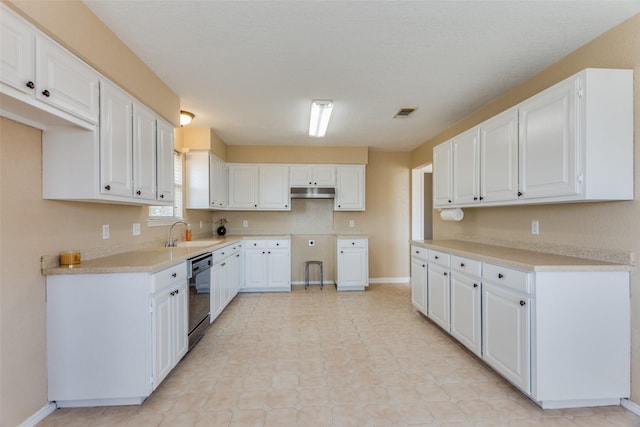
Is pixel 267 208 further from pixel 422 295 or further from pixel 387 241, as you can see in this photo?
pixel 422 295

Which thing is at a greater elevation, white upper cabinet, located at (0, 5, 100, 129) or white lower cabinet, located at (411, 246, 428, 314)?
white upper cabinet, located at (0, 5, 100, 129)

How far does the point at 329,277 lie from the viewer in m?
5.65

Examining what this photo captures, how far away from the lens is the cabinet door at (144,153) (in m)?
2.38

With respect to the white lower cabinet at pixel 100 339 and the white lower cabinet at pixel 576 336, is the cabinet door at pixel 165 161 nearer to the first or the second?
the white lower cabinet at pixel 100 339

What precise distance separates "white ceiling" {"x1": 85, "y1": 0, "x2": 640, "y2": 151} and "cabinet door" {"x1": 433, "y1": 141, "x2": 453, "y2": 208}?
20.2 inches

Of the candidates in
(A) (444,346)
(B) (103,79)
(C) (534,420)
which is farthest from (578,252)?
(B) (103,79)

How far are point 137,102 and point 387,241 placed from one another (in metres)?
4.53

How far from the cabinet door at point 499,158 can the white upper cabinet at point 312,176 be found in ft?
8.95

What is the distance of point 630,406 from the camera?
6.39 feet

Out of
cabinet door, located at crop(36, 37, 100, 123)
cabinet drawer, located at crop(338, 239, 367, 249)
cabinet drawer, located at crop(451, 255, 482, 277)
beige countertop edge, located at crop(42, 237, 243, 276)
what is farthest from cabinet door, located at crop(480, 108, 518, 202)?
cabinet door, located at crop(36, 37, 100, 123)

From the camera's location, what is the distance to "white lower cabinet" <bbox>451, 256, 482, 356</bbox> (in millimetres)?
2510

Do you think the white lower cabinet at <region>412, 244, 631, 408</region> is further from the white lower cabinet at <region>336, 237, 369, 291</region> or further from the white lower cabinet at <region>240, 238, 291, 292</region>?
the white lower cabinet at <region>240, 238, 291, 292</region>

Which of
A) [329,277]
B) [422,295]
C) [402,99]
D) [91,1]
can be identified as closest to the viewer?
[91,1]

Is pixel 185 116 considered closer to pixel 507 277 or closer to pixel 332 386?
pixel 332 386
